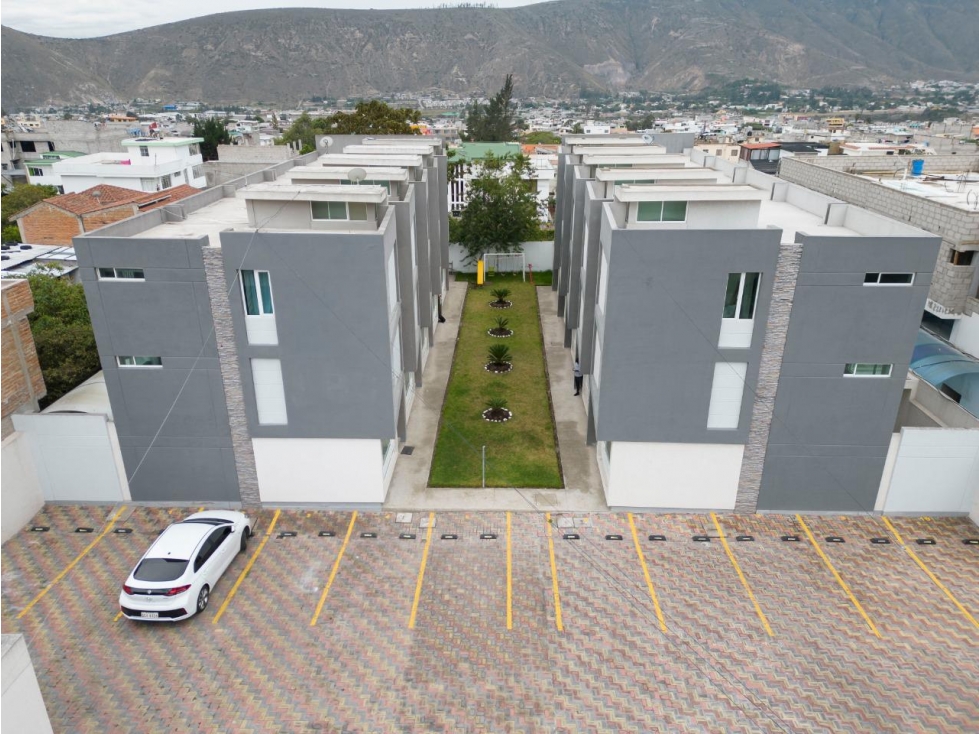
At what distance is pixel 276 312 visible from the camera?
15227 millimetres

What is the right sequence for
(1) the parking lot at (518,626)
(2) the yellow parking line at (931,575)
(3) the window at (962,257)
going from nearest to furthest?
(1) the parking lot at (518,626) → (2) the yellow parking line at (931,575) → (3) the window at (962,257)

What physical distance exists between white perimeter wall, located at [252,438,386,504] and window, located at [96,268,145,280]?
498 centimetres

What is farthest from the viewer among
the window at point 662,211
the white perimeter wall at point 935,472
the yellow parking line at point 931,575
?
the window at point 662,211

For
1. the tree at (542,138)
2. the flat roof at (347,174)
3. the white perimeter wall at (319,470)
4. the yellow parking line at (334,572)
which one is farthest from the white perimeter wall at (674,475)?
the tree at (542,138)

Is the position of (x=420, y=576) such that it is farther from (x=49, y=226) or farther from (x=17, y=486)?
(x=49, y=226)

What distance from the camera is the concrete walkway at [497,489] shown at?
57.9 feet

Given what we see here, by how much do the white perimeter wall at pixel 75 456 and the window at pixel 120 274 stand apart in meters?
3.93

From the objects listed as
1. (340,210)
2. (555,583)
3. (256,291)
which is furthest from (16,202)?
(555,583)

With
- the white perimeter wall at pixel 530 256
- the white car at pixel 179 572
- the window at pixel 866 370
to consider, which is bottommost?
the white car at pixel 179 572

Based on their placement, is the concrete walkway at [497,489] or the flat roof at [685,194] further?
the concrete walkway at [497,489]

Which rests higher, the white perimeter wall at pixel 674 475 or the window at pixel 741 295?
the window at pixel 741 295

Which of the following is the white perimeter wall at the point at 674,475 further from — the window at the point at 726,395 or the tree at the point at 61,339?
the tree at the point at 61,339

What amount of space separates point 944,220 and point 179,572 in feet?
85.6

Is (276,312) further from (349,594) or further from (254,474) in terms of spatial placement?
(349,594)
